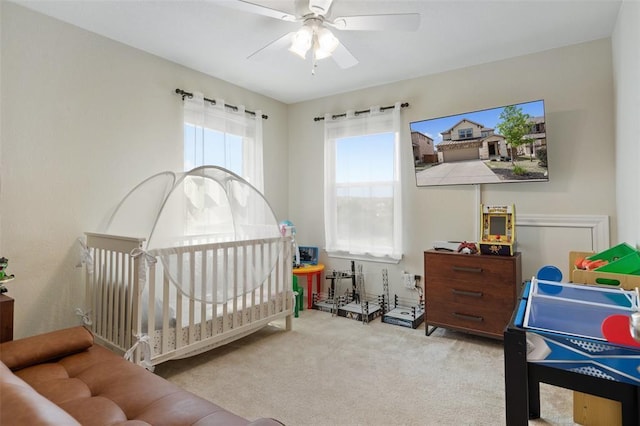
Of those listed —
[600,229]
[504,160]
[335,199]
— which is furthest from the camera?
[335,199]

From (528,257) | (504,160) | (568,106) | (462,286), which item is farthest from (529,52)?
(462,286)

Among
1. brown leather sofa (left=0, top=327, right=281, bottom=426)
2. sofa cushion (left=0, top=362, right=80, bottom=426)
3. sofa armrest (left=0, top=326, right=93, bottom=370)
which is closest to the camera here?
sofa cushion (left=0, top=362, right=80, bottom=426)

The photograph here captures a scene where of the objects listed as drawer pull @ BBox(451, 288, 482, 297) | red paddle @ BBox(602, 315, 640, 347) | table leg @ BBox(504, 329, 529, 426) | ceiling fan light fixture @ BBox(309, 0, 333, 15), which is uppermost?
ceiling fan light fixture @ BBox(309, 0, 333, 15)

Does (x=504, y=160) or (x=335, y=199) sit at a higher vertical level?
(x=504, y=160)

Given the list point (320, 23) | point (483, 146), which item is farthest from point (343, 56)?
point (483, 146)

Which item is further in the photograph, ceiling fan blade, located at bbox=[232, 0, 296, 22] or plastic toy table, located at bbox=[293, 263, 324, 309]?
plastic toy table, located at bbox=[293, 263, 324, 309]

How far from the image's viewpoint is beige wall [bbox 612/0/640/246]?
1769mm

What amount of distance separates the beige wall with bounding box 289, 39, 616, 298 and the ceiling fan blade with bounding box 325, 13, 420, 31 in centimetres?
157

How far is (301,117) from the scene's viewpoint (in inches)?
171

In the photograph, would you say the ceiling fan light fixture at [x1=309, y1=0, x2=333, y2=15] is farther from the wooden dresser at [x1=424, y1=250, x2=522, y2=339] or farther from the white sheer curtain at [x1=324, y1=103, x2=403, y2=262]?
the wooden dresser at [x1=424, y1=250, x2=522, y2=339]

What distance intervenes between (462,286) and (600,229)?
3.84ft

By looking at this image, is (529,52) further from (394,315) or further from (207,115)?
(207,115)

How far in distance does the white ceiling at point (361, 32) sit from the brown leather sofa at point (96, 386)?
193cm

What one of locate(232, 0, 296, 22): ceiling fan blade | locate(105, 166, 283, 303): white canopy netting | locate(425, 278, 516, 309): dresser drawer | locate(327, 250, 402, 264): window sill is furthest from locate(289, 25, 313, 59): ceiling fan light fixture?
locate(327, 250, 402, 264): window sill
